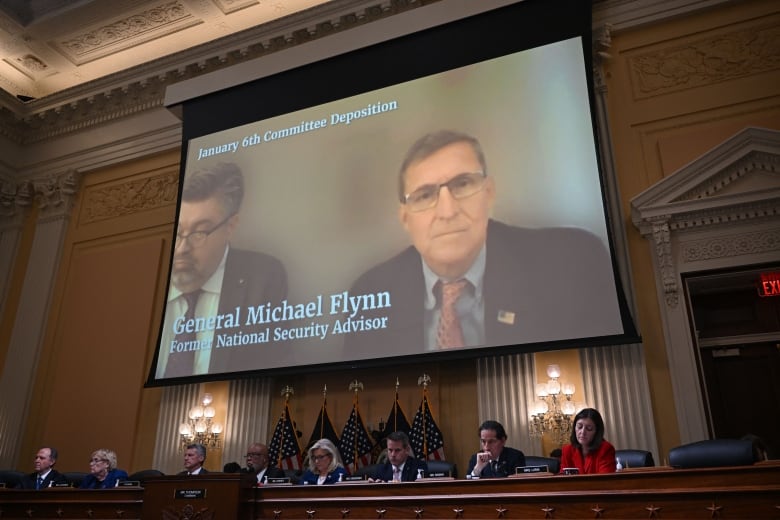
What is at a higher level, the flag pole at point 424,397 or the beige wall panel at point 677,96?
the beige wall panel at point 677,96

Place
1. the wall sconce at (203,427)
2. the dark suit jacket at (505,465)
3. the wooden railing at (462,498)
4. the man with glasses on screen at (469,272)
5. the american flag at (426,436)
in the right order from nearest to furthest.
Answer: the wooden railing at (462,498) → the dark suit jacket at (505,465) → the man with glasses on screen at (469,272) → the american flag at (426,436) → the wall sconce at (203,427)

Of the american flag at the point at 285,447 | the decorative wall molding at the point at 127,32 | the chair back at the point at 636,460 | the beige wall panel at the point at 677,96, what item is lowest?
the chair back at the point at 636,460

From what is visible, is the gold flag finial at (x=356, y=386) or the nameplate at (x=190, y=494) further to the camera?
the gold flag finial at (x=356, y=386)

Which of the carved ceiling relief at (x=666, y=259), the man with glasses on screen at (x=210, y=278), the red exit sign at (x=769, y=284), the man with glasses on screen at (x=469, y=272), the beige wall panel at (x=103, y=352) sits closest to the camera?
the man with glasses on screen at (x=469, y=272)

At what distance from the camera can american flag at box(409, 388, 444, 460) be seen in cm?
566

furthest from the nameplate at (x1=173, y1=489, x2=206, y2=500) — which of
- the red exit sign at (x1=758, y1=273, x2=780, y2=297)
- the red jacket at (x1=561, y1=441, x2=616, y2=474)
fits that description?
the red exit sign at (x1=758, y1=273, x2=780, y2=297)

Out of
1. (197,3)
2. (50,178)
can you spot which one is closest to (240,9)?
(197,3)

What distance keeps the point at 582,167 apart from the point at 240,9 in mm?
5109

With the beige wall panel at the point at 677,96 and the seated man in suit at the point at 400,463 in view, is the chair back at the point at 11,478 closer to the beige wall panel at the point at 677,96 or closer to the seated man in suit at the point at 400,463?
the seated man in suit at the point at 400,463

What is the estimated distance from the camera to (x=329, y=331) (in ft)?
19.9

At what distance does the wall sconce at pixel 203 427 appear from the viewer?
6656mm

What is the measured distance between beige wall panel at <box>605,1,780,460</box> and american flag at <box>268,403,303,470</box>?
323cm

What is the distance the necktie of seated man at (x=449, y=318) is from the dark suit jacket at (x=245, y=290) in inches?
67.0

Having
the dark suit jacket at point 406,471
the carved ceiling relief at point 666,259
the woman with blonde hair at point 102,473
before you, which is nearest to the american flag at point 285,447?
the woman with blonde hair at point 102,473
